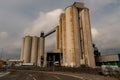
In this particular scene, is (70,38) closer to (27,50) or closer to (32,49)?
(32,49)

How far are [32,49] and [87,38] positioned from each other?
5946cm

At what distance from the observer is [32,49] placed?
128m

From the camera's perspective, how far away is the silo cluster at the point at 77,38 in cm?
7838

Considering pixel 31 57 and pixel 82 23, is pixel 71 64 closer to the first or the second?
pixel 82 23

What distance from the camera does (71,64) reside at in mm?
77125

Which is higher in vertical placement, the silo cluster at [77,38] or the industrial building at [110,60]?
the silo cluster at [77,38]

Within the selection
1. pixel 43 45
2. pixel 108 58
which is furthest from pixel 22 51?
pixel 108 58

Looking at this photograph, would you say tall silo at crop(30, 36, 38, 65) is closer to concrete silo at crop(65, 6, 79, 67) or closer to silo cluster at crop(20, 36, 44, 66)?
silo cluster at crop(20, 36, 44, 66)

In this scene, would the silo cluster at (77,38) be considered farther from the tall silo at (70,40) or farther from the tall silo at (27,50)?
the tall silo at (27,50)

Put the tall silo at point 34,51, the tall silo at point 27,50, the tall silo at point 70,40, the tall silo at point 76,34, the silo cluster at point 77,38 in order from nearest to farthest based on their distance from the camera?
1. the tall silo at point 70,40
2. the silo cluster at point 77,38
3. the tall silo at point 76,34
4. the tall silo at point 27,50
5. the tall silo at point 34,51

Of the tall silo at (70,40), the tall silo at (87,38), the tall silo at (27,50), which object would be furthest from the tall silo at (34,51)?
the tall silo at (87,38)

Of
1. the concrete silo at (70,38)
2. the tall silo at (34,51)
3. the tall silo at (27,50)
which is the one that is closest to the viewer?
the concrete silo at (70,38)

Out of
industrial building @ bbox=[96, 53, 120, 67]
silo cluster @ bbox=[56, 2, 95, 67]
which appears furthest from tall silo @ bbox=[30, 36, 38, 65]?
industrial building @ bbox=[96, 53, 120, 67]

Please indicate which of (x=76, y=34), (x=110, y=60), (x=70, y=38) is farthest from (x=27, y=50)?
(x=110, y=60)
